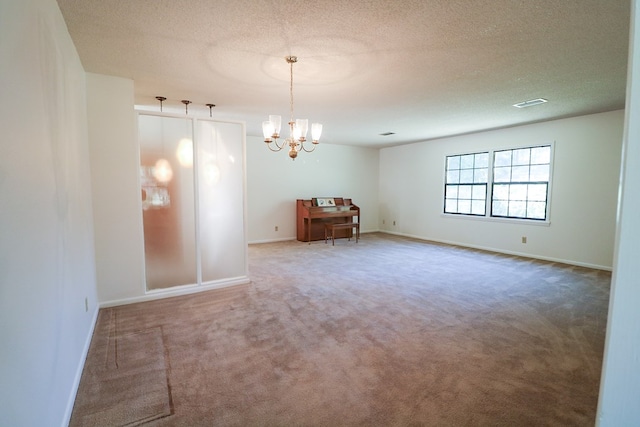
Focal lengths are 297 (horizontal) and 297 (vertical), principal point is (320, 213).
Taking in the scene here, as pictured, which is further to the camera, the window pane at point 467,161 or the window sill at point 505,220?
the window pane at point 467,161

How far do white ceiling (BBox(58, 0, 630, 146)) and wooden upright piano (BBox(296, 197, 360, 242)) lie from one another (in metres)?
3.07

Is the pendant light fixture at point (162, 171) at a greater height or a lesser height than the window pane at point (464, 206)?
greater

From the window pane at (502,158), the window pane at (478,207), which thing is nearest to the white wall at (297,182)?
the window pane at (478,207)

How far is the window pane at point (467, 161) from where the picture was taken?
6199 millimetres

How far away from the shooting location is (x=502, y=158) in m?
5.65

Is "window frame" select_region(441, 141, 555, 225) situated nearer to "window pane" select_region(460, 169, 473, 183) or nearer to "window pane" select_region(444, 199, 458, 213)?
"window pane" select_region(444, 199, 458, 213)

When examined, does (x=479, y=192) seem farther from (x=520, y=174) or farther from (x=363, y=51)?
(x=363, y=51)

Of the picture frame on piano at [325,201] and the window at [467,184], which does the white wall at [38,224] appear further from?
the window at [467,184]

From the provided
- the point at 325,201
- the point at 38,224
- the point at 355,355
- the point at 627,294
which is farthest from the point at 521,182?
the point at 38,224

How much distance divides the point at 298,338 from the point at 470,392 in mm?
1281

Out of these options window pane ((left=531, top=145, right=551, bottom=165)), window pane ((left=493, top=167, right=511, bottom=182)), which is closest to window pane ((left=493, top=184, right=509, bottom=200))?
window pane ((left=493, top=167, right=511, bottom=182))

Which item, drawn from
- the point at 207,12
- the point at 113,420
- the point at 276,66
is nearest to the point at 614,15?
the point at 276,66

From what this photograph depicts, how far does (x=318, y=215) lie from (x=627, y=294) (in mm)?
6452

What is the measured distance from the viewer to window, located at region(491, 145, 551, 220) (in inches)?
201
